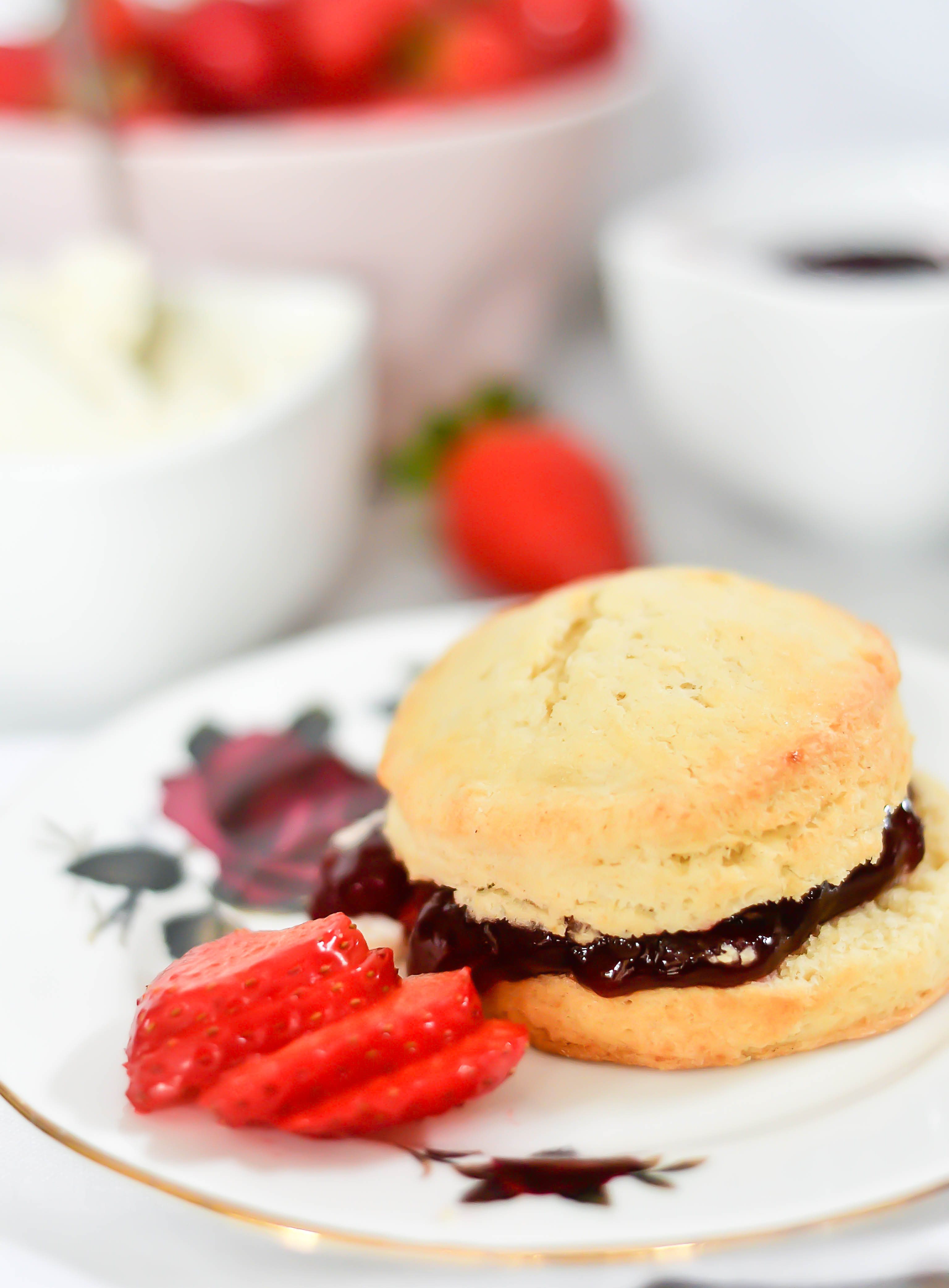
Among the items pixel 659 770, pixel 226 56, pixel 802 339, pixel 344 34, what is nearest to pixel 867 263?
pixel 802 339

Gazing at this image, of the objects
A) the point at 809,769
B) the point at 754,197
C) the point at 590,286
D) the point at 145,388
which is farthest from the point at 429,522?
the point at 809,769

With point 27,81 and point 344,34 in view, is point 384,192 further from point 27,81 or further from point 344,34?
point 27,81

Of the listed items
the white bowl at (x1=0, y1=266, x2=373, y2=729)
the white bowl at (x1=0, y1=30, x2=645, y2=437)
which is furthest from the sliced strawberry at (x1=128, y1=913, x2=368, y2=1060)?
the white bowl at (x1=0, y1=30, x2=645, y2=437)

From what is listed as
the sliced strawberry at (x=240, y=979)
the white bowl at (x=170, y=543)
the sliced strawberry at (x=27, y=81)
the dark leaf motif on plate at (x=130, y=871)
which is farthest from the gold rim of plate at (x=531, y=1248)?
the sliced strawberry at (x=27, y=81)

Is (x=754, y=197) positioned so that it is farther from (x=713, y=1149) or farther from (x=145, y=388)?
(x=713, y=1149)

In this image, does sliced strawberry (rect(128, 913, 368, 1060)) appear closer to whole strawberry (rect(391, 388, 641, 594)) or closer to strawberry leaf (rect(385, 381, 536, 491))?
whole strawberry (rect(391, 388, 641, 594))

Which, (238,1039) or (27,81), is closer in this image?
(238,1039)

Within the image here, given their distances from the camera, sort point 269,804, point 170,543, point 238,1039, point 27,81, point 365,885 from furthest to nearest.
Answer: point 27,81 → point 170,543 → point 269,804 → point 365,885 → point 238,1039
